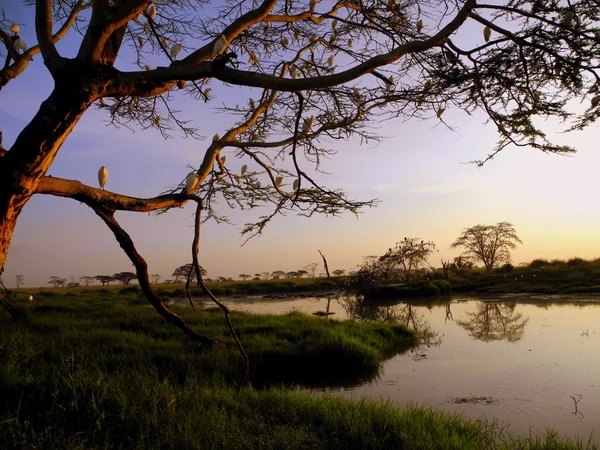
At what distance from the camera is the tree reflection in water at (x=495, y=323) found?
1076cm

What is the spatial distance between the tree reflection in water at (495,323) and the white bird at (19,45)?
1003cm

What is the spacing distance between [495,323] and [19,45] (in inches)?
495

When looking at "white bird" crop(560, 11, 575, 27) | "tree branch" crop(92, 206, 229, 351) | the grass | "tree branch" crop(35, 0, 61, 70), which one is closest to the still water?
the grass

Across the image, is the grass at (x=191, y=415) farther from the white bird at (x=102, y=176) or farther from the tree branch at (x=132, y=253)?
the white bird at (x=102, y=176)

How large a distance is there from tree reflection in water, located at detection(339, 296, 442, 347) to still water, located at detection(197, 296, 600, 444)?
89 mm

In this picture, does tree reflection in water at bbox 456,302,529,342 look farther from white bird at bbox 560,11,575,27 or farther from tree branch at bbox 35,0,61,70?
tree branch at bbox 35,0,61,70

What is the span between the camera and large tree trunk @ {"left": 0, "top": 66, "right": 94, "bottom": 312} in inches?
118

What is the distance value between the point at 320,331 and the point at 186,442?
18.8 ft

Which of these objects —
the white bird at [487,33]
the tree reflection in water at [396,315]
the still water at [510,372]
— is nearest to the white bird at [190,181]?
the white bird at [487,33]

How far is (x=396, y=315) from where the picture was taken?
15.7m

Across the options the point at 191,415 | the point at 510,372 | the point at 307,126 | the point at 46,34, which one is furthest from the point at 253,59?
the point at 510,372

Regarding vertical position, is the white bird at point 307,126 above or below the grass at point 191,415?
above

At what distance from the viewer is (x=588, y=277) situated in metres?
22.8

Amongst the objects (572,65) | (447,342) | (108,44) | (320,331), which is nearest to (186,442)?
(108,44)
